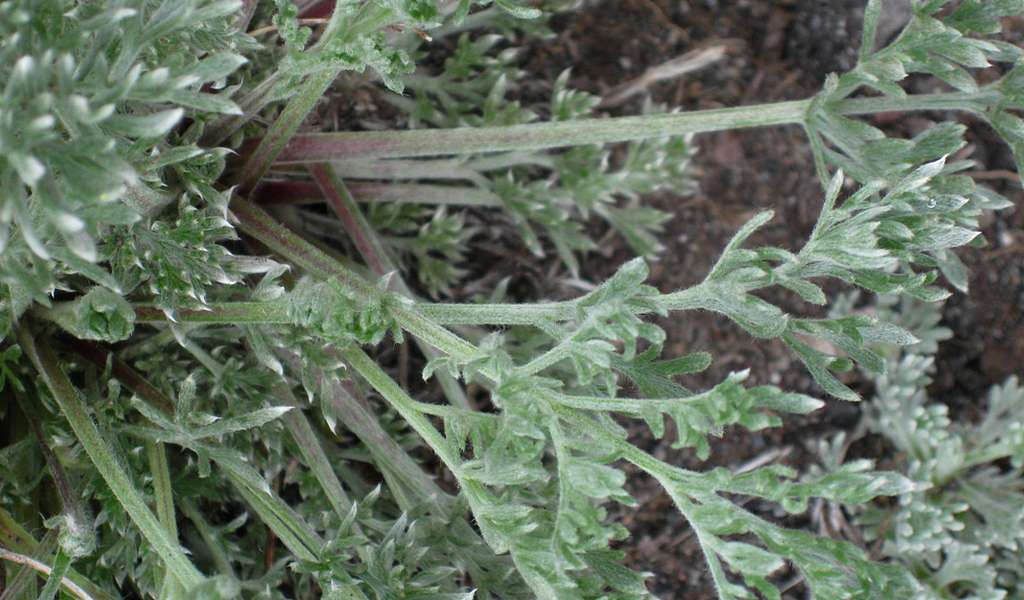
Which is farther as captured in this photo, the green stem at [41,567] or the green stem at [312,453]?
the green stem at [312,453]

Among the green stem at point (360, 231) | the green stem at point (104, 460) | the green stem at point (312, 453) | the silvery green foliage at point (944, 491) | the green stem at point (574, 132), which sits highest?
the green stem at point (574, 132)

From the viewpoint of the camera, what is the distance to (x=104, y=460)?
2240 mm

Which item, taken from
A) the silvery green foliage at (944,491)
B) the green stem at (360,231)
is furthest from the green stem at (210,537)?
the silvery green foliage at (944,491)

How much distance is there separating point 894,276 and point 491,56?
1.82 m

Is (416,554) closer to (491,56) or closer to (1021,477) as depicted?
(491,56)

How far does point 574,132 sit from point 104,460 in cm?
134

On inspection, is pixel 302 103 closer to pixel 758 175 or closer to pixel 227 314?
pixel 227 314

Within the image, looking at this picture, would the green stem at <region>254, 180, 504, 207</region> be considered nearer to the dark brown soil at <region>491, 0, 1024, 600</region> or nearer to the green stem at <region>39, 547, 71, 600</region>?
the dark brown soil at <region>491, 0, 1024, 600</region>

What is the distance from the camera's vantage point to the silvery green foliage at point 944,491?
10.6ft

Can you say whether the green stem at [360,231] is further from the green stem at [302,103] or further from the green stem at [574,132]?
the green stem at [302,103]

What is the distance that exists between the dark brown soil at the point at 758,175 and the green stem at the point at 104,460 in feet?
5.36

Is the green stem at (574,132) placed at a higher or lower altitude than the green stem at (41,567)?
higher

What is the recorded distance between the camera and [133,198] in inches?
87.4

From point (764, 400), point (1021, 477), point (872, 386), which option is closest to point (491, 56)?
point (872, 386)
